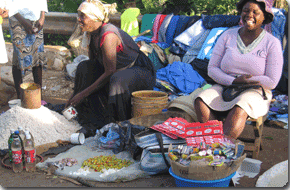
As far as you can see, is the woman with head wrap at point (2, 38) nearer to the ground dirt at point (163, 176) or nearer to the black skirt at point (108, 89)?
the black skirt at point (108, 89)

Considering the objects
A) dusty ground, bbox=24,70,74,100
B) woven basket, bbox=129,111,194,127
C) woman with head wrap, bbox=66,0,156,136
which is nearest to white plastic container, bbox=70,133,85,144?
woman with head wrap, bbox=66,0,156,136

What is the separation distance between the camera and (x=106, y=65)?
3959 millimetres

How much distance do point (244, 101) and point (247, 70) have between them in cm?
38

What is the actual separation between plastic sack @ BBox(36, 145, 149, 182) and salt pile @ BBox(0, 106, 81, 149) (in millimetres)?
383

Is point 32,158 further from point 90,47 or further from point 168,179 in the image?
point 90,47

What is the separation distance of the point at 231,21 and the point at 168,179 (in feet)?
13.1

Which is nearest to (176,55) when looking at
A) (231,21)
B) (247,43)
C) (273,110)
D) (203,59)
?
(203,59)

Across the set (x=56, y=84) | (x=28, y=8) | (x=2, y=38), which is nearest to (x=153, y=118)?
(x=2, y=38)

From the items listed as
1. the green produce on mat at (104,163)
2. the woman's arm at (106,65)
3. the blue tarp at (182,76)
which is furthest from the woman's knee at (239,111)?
the blue tarp at (182,76)

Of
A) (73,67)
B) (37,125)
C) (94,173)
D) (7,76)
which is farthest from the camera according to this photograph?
(73,67)

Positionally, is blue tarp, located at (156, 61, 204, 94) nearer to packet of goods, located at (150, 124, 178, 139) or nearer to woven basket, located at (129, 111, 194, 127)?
woven basket, located at (129, 111, 194, 127)

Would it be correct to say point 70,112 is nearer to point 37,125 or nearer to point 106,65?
point 37,125

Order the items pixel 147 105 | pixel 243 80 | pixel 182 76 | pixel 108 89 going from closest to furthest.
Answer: pixel 243 80 < pixel 147 105 < pixel 108 89 < pixel 182 76

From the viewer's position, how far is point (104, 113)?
14.3ft
